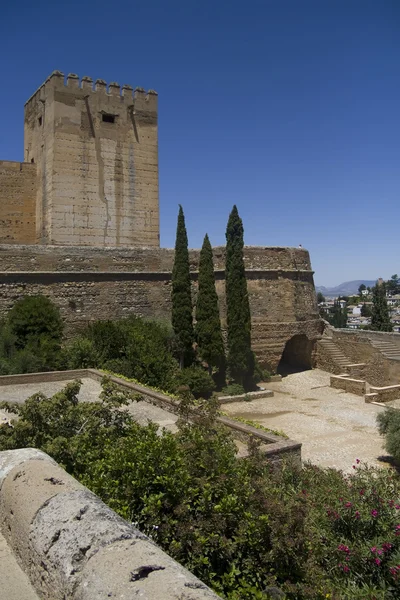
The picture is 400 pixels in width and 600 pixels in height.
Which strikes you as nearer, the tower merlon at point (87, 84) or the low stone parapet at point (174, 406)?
the low stone parapet at point (174, 406)

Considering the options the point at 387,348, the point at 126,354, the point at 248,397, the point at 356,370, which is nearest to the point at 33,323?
the point at 126,354

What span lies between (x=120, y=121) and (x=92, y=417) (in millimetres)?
16503

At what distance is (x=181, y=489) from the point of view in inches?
169

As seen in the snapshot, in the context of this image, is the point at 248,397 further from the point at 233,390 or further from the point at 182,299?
the point at 182,299

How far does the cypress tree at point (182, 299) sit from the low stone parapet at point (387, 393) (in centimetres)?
635

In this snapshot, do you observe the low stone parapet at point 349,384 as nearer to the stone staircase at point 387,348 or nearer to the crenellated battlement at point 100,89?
the stone staircase at point 387,348

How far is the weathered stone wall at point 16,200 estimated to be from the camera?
2009 centimetres

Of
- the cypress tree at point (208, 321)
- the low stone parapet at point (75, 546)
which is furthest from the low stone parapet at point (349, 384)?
the low stone parapet at point (75, 546)

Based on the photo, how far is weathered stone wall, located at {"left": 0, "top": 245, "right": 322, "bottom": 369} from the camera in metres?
16.2

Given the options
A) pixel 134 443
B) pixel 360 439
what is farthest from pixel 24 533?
pixel 360 439

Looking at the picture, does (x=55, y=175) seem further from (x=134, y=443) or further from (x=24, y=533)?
(x=24, y=533)

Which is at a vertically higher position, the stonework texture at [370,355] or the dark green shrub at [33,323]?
the dark green shrub at [33,323]

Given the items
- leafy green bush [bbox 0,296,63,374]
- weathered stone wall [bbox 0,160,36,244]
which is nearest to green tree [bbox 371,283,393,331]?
weathered stone wall [bbox 0,160,36,244]

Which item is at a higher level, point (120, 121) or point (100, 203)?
point (120, 121)
